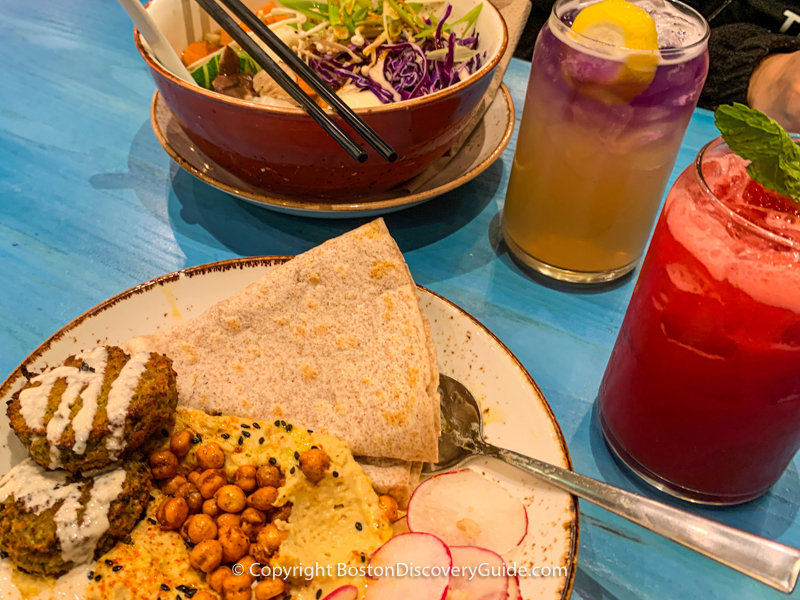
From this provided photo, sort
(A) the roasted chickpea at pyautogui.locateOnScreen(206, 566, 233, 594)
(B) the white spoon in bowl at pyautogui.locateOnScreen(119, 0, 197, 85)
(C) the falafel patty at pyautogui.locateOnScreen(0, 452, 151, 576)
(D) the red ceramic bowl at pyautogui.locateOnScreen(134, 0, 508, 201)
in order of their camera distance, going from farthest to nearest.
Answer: (B) the white spoon in bowl at pyautogui.locateOnScreen(119, 0, 197, 85) → (D) the red ceramic bowl at pyautogui.locateOnScreen(134, 0, 508, 201) → (A) the roasted chickpea at pyautogui.locateOnScreen(206, 566, 233, 594) → (C) the falafel patty at pyautogui.locateOnScreen(0, 452, 151, 576)

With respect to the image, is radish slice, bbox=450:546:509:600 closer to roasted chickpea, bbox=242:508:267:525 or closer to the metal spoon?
the metal spoon

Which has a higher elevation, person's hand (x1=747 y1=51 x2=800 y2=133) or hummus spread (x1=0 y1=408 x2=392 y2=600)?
person's hand (x1=747 y1=51 x2=800 y2=133)

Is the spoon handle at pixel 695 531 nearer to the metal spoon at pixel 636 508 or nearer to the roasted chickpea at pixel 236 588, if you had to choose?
the metal spoon at pixel 636 508

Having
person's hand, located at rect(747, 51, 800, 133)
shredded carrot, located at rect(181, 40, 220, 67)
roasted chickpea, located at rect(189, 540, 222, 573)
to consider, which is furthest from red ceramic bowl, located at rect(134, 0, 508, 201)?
person's hand, located at rect(747, 51, 800, 133)

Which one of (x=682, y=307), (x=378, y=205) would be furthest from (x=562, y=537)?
(x=378, y=205)

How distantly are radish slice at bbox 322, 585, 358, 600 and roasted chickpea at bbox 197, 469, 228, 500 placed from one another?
0.35 meters

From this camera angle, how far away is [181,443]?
4.38 feet

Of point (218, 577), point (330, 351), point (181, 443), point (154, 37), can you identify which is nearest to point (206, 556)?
point (218, 577)

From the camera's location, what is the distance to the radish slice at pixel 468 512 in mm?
1221

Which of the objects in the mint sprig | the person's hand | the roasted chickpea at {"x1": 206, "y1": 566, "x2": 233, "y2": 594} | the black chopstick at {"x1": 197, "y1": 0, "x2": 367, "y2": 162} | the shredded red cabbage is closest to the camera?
the mint sprig

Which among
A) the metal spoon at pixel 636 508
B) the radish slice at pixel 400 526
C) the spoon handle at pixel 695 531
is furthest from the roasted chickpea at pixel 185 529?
the spoon handle at pixel 695 531

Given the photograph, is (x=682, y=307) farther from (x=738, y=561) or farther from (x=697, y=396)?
(x=738, y=561)

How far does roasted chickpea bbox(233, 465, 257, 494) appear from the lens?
1.32 meters

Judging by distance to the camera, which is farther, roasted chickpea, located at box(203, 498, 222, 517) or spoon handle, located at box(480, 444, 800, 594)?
roasted chickpea, located at box(203, 498, 222, 517)
